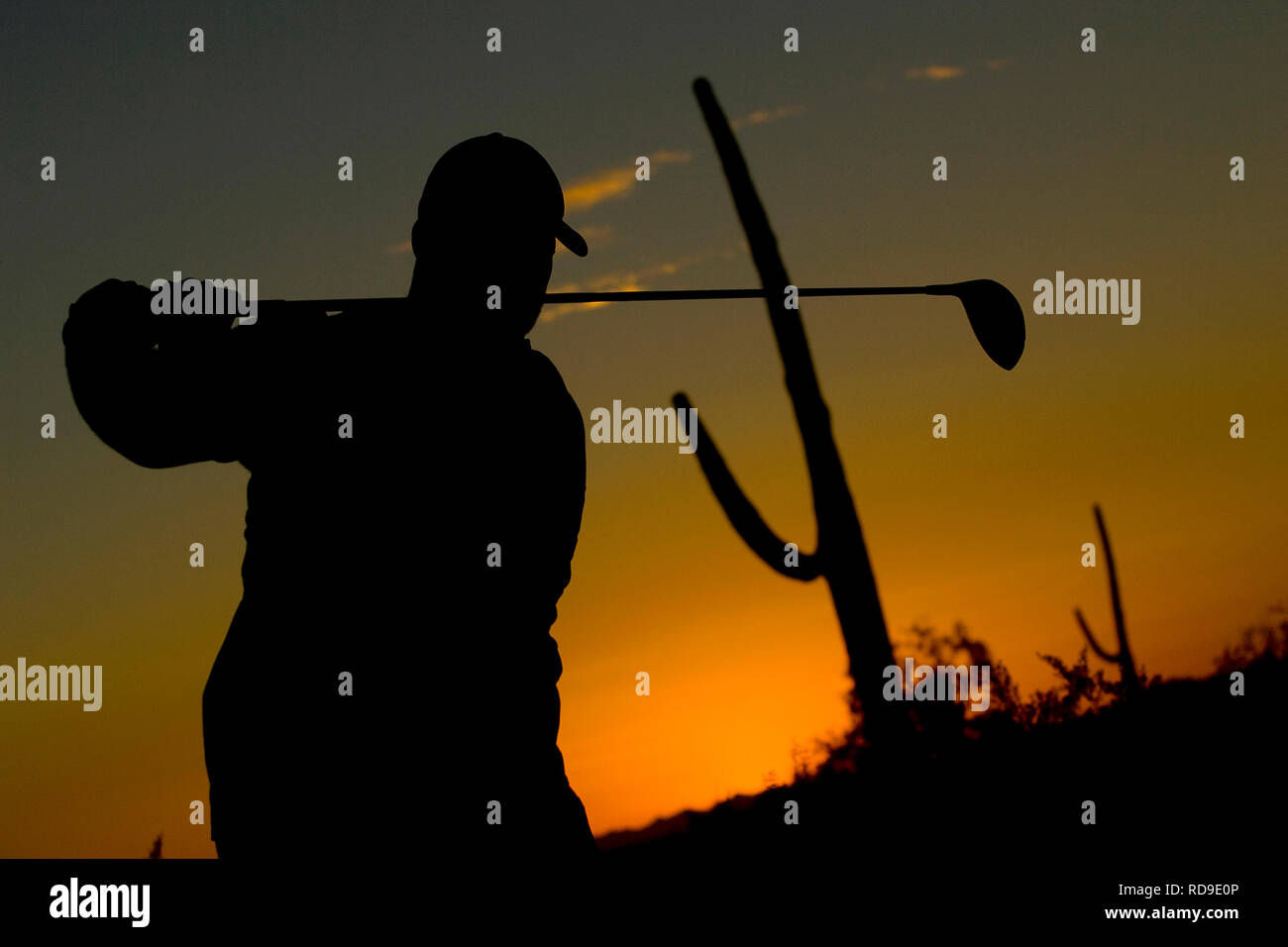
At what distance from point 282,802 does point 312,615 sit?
38 centimetres

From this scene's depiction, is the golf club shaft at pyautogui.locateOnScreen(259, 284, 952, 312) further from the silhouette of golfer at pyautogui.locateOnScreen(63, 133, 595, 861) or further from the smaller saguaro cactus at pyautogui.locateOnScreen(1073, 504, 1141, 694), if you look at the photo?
the smaller saguaro cactus at pyautogui.locateOnScreen(1073, 504, 1141, 694)

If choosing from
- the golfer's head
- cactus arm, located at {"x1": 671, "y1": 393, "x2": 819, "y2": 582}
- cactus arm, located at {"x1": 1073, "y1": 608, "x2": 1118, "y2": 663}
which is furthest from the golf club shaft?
cactus arm, located at {"x1": 1073, "y1": 608, "x2": 1118, "y2": 663}

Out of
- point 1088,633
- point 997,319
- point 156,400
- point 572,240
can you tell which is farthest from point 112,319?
point 1088,633

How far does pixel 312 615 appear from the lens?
259 centimetres

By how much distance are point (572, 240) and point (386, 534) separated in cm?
111

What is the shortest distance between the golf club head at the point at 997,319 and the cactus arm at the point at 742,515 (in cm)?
130

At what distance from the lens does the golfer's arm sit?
2.60m

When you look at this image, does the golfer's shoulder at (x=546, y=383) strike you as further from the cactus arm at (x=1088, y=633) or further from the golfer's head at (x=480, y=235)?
the cactus arm at (x=1088, y=633)

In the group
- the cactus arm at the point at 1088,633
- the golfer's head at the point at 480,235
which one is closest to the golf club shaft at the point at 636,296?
the golfer's head at the point at 480,235

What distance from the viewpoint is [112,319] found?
2.71 m

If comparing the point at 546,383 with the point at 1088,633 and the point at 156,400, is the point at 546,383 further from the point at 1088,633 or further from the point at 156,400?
the point at 1088,633

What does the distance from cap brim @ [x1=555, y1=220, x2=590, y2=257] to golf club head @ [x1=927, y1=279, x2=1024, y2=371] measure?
2923 millimetres
